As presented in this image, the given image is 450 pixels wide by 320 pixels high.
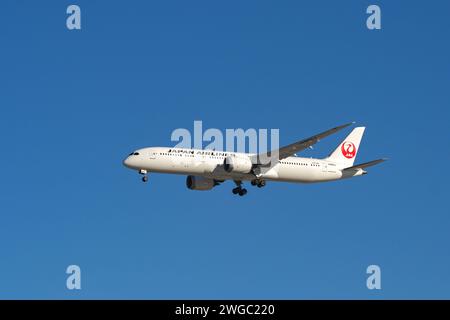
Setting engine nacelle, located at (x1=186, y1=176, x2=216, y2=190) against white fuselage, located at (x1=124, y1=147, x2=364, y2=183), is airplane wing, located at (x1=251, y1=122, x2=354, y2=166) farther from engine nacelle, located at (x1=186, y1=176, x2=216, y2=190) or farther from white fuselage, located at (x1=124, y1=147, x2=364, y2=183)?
engine nacelle, located at (x1=186, y1=176, x2=216, y2=190)

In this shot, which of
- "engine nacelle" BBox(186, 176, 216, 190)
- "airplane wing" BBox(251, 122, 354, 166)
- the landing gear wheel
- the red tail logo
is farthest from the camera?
the red tail logo

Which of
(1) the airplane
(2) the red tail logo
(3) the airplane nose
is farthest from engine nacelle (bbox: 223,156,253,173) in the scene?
(2) the red tail logo

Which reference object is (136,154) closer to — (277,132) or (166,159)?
(166,159)

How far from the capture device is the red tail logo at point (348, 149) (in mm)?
107812

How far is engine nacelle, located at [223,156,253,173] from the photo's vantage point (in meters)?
93.0

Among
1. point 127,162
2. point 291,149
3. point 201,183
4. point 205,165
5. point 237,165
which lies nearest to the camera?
point 127,162

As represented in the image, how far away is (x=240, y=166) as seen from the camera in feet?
307

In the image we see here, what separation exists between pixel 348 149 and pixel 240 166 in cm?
1953

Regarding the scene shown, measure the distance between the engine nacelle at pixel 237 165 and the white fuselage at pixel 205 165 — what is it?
2.00 ft

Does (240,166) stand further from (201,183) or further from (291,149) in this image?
(201,183)

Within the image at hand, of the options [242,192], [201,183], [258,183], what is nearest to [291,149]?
[258,183]

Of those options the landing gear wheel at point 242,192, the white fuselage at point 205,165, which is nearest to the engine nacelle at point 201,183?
the landing gear wheel at point 242,192

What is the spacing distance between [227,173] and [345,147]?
19816 mm

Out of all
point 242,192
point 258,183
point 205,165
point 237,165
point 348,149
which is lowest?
point 242,192
